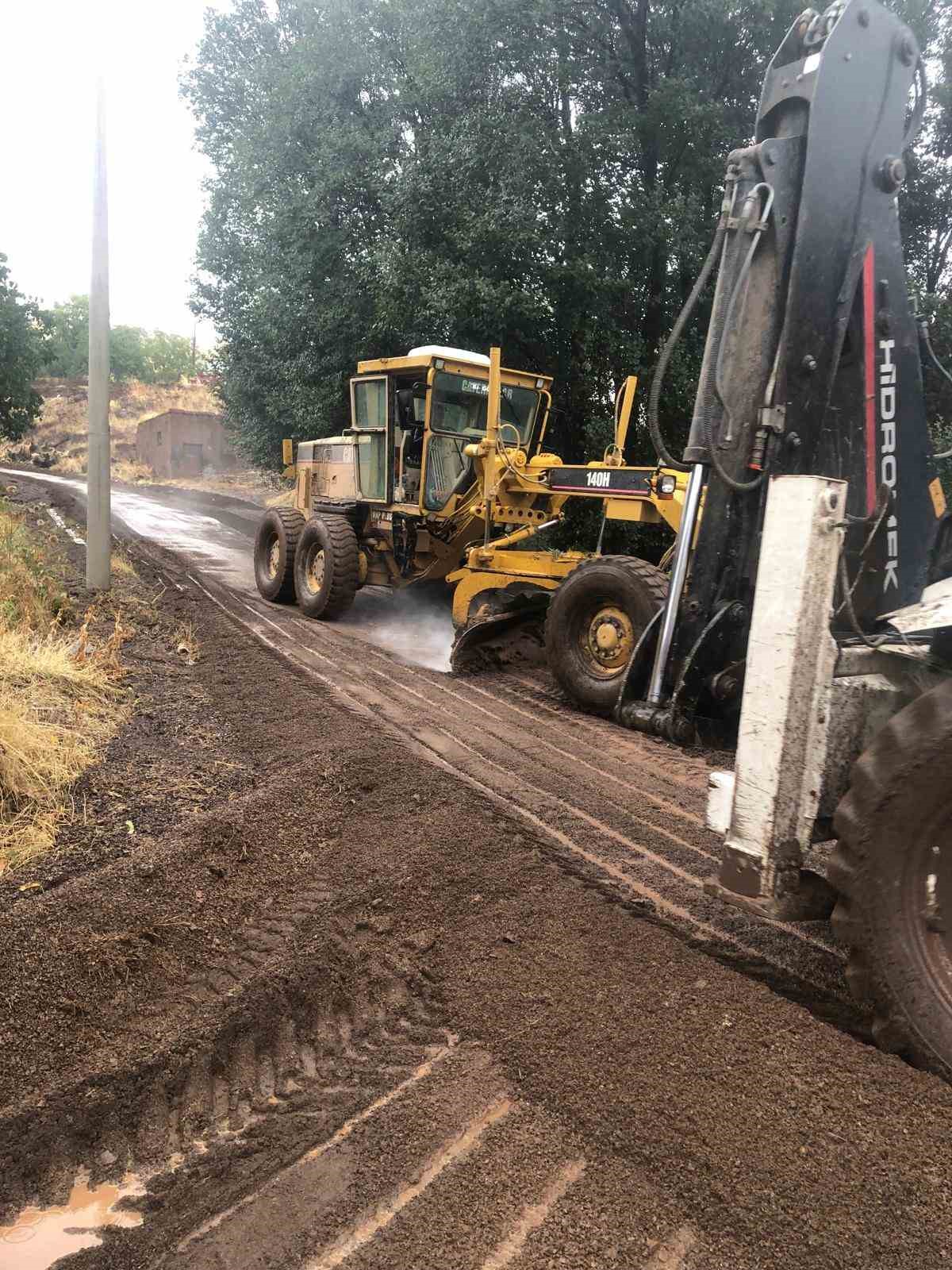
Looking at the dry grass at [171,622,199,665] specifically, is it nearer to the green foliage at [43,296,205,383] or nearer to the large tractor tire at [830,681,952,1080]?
the large tractor tire at [830,681,952,1080]

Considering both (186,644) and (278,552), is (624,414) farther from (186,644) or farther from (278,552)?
(278,552)

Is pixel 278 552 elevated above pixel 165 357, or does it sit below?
below

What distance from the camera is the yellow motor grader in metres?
7.24

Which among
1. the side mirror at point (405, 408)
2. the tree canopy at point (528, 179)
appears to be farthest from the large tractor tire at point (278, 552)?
the tree canopy at point (528, 179)

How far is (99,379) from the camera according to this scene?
391 inches

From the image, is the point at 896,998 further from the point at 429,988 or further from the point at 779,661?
the point at 429,988

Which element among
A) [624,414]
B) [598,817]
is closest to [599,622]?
[624,414]

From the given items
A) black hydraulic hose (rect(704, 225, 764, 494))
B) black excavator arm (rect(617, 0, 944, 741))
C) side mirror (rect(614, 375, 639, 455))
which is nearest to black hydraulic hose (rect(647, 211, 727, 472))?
black excavator arm (rect(617, 0, 944, 741))

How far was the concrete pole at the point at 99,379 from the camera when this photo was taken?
9734 mm

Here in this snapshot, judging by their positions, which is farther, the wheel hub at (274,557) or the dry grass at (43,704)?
the wheel hub at (274,557)

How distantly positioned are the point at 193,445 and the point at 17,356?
9.76m

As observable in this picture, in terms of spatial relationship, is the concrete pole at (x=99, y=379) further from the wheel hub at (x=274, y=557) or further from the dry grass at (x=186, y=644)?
the wheel hub at (x=274, y=557)

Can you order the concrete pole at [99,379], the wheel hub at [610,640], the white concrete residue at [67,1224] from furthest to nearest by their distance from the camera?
the concrete pole at [99,379]
the wheel hub at [610,640]
the white concrete residue at [67,1224]

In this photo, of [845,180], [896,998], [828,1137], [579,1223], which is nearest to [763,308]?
[845,180]
